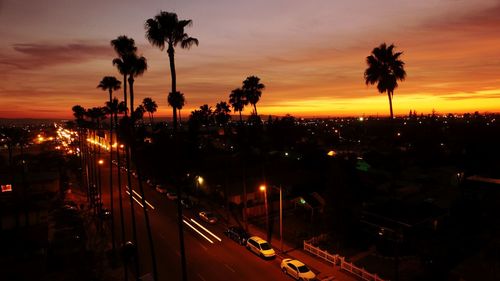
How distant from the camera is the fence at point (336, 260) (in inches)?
908

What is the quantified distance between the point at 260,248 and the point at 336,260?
6476 mm

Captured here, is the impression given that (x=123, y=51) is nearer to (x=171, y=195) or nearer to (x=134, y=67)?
(x=134, y=67)

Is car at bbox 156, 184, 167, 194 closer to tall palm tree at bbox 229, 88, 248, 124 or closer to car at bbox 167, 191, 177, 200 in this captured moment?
car at bbox 167, 191, 177, 200

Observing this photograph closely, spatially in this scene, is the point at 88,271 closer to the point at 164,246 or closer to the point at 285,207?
the point at 164,246

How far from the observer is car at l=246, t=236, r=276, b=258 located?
2745 centimetres

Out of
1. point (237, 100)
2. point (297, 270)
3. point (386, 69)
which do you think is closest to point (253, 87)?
point (237, 100)

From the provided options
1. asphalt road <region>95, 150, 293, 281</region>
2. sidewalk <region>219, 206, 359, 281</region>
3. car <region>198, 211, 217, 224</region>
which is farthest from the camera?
car <region>198, 211, 217, 224</region>

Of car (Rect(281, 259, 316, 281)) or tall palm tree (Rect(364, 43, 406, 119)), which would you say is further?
tall palm tree (Rect(364, 43, 406, 119))

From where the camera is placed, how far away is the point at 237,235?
31766 mm

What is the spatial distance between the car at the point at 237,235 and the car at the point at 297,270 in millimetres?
6646

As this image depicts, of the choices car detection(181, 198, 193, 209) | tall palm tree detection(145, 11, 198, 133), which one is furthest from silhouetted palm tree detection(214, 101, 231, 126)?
tall palm tree detection(145, 11, 198, 133)

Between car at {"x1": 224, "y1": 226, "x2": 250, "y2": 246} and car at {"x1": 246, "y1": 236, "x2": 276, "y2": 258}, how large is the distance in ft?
4.63

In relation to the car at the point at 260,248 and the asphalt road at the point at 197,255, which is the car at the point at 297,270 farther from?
the car at the point at 260,248

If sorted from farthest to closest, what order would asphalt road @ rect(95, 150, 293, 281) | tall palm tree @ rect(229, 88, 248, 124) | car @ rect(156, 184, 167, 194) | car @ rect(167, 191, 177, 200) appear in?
tall palm tree @ rect(229, 88, 248, 124) < car @ rect(156, 184, 167, 194) < car @ rect(167, 191, 177, 200) < asphalt road @ rect(95, 150, 293, 281)
